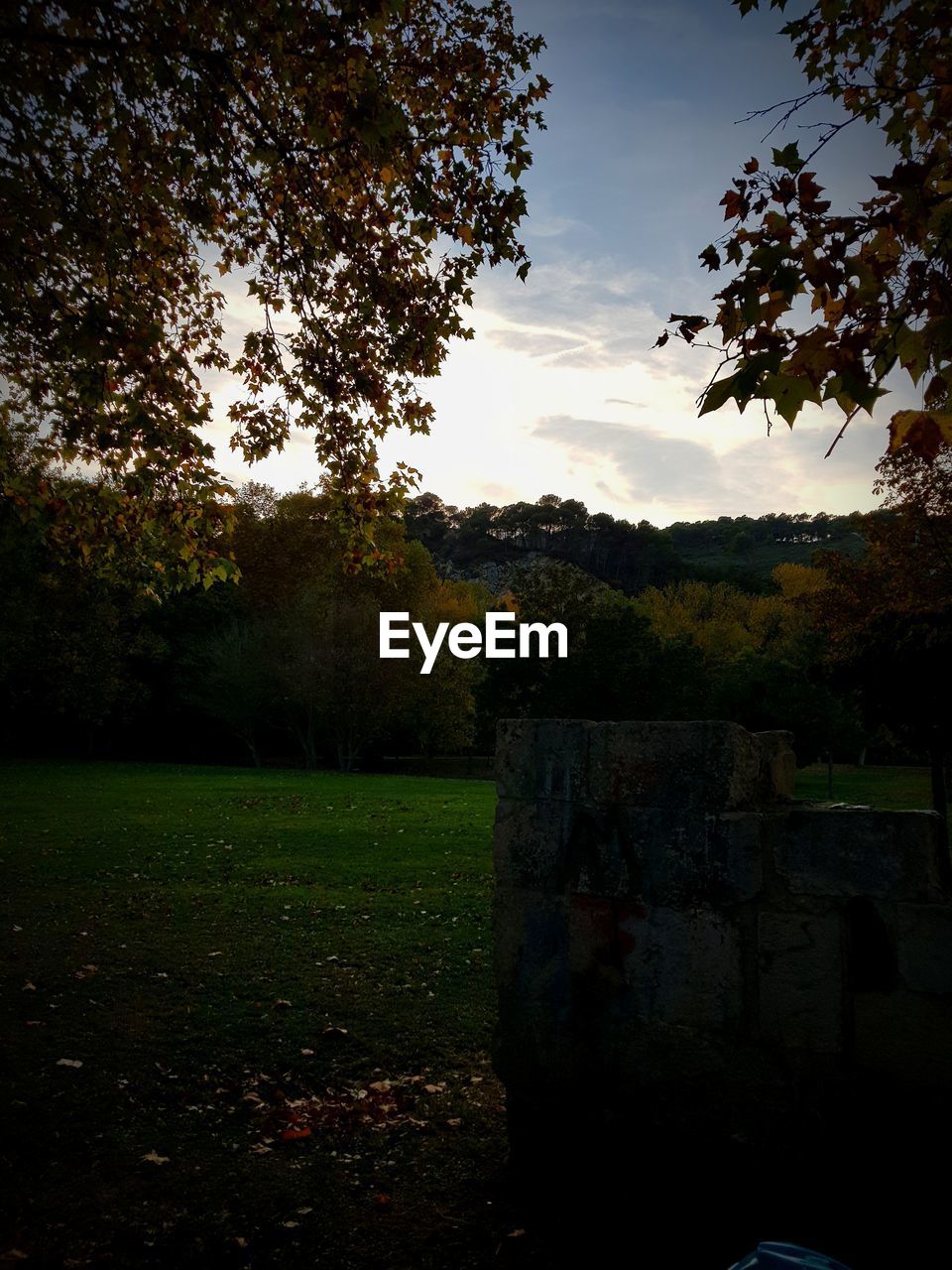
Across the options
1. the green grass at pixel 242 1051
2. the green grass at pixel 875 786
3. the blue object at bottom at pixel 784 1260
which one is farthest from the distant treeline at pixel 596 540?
the blue object at bottom at pixel 784 1260

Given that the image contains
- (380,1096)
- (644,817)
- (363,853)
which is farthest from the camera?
(363,853)

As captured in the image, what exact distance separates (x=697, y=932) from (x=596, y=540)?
12169 centimetres

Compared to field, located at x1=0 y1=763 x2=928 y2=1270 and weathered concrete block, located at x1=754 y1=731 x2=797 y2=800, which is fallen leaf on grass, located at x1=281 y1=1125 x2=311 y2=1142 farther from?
weathered concrete block, located at x1=754 y1=731 x2=797 y2=800

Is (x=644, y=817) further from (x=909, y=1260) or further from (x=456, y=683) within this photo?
(x=456, y=683)

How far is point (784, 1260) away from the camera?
1.95 metres

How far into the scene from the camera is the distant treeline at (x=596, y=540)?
11306cm

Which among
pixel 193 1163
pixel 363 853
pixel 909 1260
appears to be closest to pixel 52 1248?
pixel 193 1163

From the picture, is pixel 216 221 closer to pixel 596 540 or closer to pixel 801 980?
pixel 801 980

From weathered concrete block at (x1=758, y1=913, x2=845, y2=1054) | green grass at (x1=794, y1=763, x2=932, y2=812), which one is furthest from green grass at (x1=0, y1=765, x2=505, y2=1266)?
green grass at (x1=794, y1=763, x2=932, y2=812)

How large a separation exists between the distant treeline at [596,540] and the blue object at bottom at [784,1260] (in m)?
103

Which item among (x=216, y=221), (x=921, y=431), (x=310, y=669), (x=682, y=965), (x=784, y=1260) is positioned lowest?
(x=784, y=1260)

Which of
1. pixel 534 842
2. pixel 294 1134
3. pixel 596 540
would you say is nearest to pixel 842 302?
pixel 534 842

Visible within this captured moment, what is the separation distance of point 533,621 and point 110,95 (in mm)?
37081

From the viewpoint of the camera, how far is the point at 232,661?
121 feet
